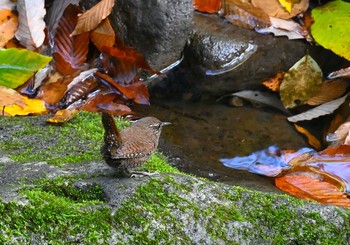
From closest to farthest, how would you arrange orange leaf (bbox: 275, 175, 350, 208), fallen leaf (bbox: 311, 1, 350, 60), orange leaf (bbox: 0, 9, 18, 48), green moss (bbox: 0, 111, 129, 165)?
green moss (bbox: 0, 111, 129, 165) → orange leaf (bbox: 275, 175, 350, 208) → orange leaf (bbox: 0, 9, 18, 48) → fallen leaf (bbox: 311, 1, 350, 60)

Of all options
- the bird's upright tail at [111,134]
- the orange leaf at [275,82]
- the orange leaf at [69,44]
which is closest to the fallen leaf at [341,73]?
the orange leaf at [275,82]

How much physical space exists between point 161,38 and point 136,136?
289 cm

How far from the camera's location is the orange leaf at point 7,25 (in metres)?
5.85

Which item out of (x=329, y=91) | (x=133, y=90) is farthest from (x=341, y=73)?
(x=133, y=90)

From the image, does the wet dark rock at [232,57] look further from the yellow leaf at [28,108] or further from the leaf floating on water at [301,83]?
the yellow leaf at [28,108]

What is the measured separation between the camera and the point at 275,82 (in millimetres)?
6617

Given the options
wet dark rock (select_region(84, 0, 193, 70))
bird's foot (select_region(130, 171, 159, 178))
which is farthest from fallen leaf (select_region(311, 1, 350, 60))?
bird's foot (select_region(130, 171, 159, 178))

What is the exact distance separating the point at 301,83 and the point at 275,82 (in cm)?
28

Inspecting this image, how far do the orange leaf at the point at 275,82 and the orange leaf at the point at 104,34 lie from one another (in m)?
1.62

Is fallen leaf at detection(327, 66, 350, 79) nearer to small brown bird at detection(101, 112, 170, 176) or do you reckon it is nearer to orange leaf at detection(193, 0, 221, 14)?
orange leaf at detection(193, 0, 221, 14)

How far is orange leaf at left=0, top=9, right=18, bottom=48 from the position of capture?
5848 mm

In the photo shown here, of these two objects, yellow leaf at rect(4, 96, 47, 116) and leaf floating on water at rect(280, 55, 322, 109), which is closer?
yellow leaf at rect(4, 96, 47, 116)

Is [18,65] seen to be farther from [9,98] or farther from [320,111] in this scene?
[320,111]

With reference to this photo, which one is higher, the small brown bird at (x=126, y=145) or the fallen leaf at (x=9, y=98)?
the small brown bird at (x=126, y=145)
